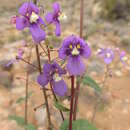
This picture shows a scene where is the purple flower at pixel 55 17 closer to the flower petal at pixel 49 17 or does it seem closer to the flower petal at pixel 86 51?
the flower petal at pixel 49 17

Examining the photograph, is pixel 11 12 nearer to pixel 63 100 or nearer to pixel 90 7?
pixel 90 7

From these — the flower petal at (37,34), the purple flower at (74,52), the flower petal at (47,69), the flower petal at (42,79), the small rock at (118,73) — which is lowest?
the small rock at (118,73)

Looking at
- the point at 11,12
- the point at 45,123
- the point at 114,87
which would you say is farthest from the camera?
the point at 11,12

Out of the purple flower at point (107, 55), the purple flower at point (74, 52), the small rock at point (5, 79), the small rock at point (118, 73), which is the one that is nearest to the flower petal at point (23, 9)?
the purple flower at point (74, 52)

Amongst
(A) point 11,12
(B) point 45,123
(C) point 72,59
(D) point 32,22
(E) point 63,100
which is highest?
(A) point 11,12

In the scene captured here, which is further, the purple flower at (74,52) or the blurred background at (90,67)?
the blurred background at (90,67)

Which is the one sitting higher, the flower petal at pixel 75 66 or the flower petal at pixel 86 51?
the flower petal at pixel 86 51

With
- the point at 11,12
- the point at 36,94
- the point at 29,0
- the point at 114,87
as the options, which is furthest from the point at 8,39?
the point at 29,0
